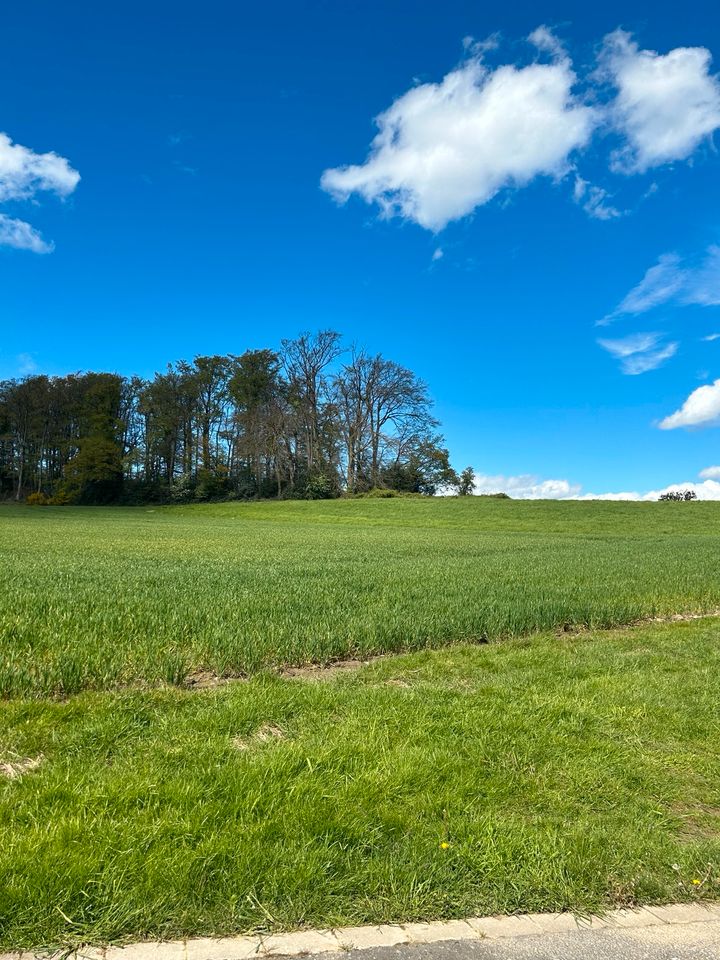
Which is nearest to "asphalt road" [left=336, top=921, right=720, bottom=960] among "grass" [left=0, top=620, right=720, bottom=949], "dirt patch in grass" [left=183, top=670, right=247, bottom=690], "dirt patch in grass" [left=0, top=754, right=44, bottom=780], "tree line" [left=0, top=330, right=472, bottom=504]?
"grass" [left=0, top=620, right=720, bottom=949]

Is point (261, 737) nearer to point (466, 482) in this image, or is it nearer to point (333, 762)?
point (333, 762)

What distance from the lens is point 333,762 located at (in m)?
4.03

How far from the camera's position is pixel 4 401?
77562mm

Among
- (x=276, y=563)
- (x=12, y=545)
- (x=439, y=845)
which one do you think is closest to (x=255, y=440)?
(x=12, y=545)

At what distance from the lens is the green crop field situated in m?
2.77

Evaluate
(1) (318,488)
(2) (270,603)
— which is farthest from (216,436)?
(2) (270,603)

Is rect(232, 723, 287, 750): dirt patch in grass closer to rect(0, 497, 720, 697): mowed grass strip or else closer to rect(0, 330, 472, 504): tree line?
rect(0, 497, 720, 697): mowed grass strip

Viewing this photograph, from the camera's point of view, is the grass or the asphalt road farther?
the grass

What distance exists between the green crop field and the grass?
0.5 inches

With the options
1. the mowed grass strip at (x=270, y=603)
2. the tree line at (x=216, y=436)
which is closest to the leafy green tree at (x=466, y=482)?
the tree line at (x=216, y=436)

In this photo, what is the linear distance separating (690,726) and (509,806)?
2503mm

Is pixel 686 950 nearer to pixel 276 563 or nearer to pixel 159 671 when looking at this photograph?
pixel 159 671

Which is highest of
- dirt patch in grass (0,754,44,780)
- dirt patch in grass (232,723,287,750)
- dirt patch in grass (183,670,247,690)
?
dirt patch in grass (0,754,44,780)

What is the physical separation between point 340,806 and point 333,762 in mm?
589
